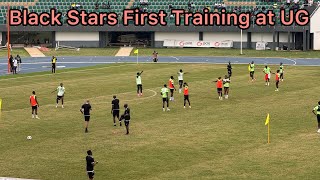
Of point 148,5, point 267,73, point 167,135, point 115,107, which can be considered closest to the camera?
point 167,135

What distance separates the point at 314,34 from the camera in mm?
91562

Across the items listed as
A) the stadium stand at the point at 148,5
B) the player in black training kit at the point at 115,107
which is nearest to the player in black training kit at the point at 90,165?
the player in black training kit at the point at 115,107

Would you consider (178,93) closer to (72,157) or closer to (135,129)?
(135,129)

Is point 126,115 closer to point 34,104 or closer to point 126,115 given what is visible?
point 126,115

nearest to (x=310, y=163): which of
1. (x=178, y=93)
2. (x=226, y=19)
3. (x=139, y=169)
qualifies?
(x=139, y=169)

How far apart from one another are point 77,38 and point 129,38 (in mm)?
7754

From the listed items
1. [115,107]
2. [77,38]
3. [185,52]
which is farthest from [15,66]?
[77,38]

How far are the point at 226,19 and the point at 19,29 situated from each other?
29.6m

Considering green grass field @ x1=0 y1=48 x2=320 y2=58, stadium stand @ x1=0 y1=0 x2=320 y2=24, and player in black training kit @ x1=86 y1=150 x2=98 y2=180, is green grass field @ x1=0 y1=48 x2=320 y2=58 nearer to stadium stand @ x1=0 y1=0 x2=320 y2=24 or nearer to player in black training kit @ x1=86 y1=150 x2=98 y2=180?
stadium stand @ x1=0 y1=0 x2=320 y2=24

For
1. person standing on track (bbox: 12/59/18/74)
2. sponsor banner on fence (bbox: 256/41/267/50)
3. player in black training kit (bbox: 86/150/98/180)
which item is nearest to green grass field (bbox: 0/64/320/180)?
player in black training kit (bbox: 86/150/98/180)

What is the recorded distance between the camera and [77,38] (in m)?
100

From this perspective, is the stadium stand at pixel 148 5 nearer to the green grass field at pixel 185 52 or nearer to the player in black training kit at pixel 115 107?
the green grass field at pixel 185 52

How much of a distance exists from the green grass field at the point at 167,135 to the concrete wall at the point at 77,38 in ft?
156

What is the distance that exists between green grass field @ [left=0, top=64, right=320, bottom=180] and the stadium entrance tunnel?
161 feet
